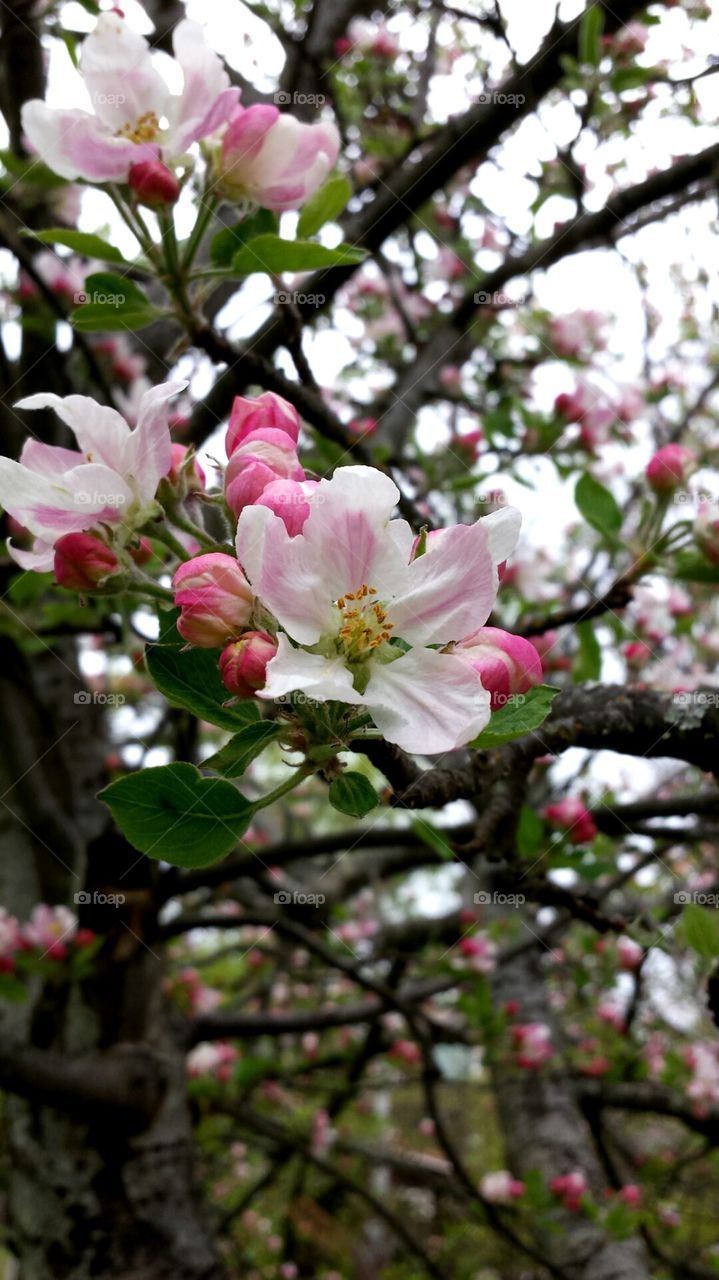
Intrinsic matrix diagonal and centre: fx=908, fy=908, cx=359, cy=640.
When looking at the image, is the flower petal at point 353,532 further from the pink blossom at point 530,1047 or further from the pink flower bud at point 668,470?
the pink blossom at point 530,1047

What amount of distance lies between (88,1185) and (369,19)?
12.1 ft

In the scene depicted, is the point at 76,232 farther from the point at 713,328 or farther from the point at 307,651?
the point at 713,328

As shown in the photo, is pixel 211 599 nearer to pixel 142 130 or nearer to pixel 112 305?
pixel 112 305

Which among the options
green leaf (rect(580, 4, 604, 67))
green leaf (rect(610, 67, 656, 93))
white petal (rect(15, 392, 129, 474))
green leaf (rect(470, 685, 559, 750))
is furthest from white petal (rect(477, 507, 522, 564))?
green leaf (rect(610, 67, 656, 93))

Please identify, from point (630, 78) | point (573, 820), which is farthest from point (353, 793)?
point (630, 78)

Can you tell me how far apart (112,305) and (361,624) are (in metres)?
0.63

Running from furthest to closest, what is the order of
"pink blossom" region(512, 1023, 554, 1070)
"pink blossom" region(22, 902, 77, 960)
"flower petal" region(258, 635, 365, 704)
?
"pink blossom" region(512, 1023, 554, 1070) < "pink blossom" region(22, 902, 77, 960) < "flower petal" region(258, 635, 365, 704)

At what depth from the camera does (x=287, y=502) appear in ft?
2.18

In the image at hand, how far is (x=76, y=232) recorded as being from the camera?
1.06 meters

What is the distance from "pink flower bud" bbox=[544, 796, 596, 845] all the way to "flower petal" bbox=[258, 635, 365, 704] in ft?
3.64

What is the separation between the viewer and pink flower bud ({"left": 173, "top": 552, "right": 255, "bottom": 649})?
2.19 ft

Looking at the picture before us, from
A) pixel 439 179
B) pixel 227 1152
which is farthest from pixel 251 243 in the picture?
pixel 227 1152

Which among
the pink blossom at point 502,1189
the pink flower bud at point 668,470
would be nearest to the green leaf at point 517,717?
the pink flower bud at point 668,470

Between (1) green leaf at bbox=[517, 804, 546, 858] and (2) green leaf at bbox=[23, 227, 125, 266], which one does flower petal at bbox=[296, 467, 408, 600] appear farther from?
(1) green leaf at bbox=[517, 804, 546, 858]
